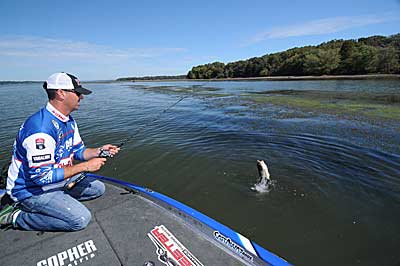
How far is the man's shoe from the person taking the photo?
2832 mm

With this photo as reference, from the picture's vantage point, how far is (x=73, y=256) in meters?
2.33

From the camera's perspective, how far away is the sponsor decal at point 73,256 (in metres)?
2.24

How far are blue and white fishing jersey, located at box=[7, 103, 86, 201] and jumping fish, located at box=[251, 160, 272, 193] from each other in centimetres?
395

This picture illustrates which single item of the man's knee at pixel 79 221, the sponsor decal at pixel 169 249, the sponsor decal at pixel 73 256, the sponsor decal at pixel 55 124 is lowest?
the sponsor decal at pixel 169 249

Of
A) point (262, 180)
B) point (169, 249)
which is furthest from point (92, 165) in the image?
point (262, 180)

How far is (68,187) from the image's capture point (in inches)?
132

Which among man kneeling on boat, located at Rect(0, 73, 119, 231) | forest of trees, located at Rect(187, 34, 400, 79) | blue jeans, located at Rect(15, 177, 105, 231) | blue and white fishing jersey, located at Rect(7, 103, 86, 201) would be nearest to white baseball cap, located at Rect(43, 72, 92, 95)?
man kneeling on boat, located at Rect(0, 73, 119, 231)

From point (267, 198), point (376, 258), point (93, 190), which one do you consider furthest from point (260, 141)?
point (93, 190)

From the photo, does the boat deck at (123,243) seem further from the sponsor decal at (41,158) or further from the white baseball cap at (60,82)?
the white baseball cap at (60,82)

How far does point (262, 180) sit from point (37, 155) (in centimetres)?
443

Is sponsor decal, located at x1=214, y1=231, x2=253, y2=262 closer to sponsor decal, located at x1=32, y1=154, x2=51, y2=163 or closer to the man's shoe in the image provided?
sponsor decal, located at x1=32, y1=154, x2=51, y2=163

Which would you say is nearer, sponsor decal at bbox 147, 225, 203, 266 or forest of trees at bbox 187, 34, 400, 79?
sponsor decal at bbox 147, 225, 203, 266

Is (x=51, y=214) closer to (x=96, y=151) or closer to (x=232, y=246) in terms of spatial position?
(x=96, y=151)

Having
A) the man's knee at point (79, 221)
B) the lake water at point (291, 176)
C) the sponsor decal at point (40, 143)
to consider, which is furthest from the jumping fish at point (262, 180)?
the sponsor decal at point (40, 143)
